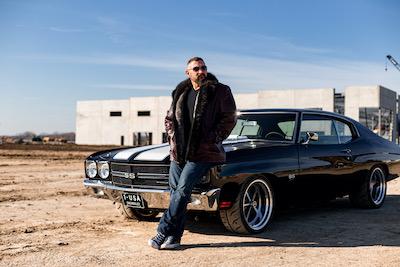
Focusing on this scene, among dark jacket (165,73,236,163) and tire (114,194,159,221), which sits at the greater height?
dark jacket (165,73,236,163)

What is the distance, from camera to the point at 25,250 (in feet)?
15.9

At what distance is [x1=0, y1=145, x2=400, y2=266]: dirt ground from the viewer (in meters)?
4.51

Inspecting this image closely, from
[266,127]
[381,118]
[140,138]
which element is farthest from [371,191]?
[140,138]

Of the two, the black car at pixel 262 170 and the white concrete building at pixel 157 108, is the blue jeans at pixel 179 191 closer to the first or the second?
the black car at pixel 262 170

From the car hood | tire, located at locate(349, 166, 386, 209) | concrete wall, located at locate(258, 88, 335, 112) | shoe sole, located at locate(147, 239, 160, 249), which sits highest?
concrete wall, located at locate(258, 88, 335, 112)

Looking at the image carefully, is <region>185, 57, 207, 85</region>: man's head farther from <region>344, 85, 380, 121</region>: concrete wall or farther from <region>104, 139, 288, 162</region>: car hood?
<region>344, 85, 380, 121</region>: concrete wall

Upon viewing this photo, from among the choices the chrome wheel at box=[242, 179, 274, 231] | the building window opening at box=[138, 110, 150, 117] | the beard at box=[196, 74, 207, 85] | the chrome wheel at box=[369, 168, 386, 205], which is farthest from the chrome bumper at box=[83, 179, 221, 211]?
the building window opening at box=[138, 110, 150, 117]

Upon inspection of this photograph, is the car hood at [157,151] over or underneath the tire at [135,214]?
over

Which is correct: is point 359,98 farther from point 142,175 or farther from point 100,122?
point 142,175

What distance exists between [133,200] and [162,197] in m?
0.42

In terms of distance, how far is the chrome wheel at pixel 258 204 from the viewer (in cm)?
556

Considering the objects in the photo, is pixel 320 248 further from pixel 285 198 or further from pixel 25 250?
pixel 25 250

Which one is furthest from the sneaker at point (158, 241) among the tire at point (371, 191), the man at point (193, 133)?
the tire at point (371, 191)

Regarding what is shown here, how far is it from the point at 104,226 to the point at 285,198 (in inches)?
83.5
